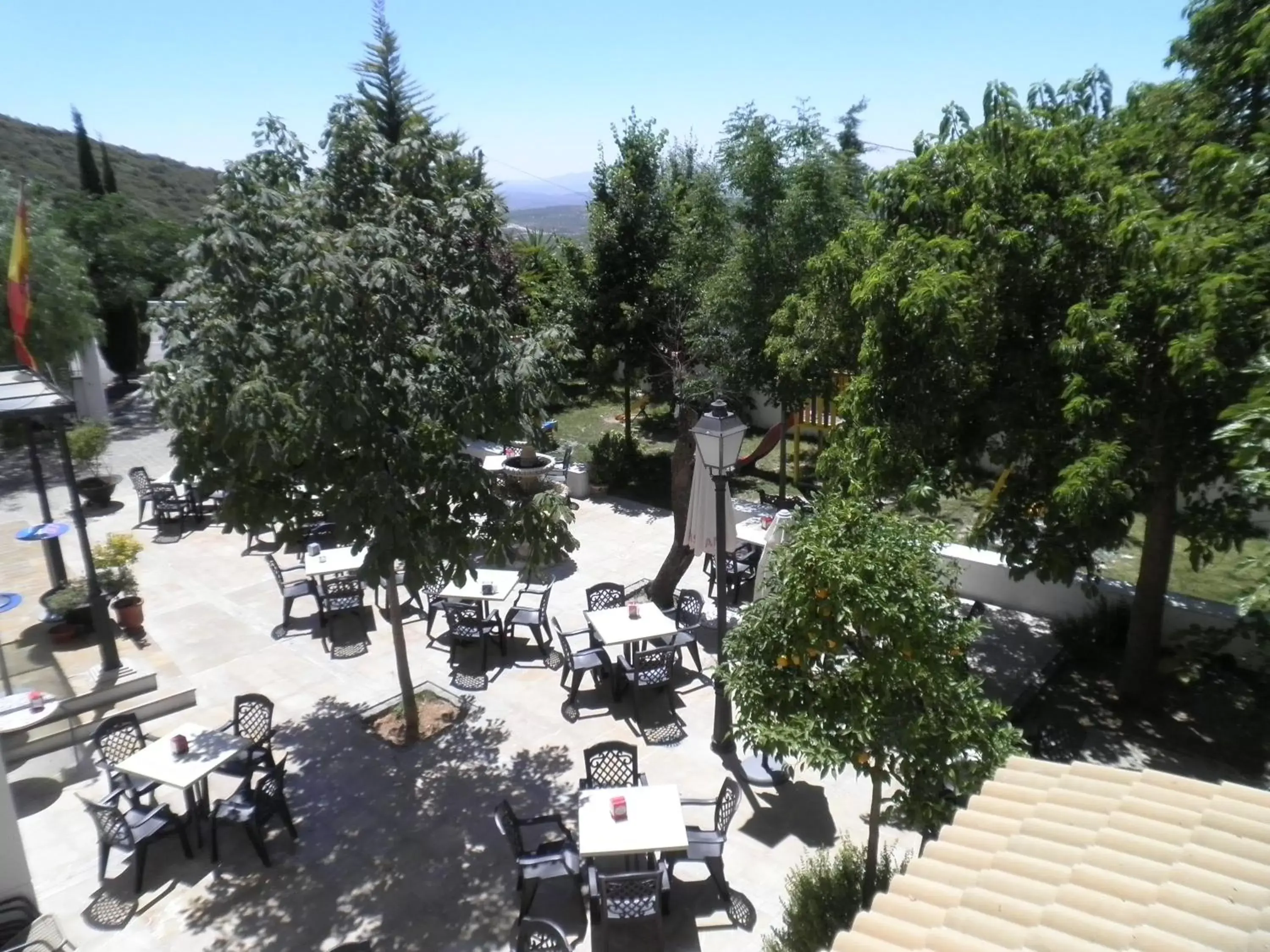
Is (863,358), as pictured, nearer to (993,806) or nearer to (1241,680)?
(993,806)

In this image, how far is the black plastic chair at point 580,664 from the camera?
9180 millimetres

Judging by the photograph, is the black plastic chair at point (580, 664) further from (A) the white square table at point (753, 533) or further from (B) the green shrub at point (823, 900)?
(B) the green shrub at point (823, 900)

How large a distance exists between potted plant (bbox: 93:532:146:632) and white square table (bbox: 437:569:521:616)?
147 inches

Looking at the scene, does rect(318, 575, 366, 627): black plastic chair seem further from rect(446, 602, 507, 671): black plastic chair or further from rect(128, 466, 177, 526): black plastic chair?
rect(128, 466, 177, 526): black plastic chair

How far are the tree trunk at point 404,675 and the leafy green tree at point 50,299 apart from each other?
1282 centimetres

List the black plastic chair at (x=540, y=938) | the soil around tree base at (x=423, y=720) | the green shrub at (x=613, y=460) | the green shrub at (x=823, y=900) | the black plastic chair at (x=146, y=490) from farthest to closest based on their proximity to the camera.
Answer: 1. the green shrub at (x=613, y=460)
2. the black plastic chair at (x=146, y=490)
3. the soil around tree base at (x=423, y=720)
4. the green shrub at (x=823, y=900)
5. the black plastic chair at (x=540, y=938)

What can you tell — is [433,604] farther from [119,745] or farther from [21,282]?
[21,282]

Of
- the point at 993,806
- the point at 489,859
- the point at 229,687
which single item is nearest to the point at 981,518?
the point at 993,806

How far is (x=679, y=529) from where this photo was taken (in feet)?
36.2

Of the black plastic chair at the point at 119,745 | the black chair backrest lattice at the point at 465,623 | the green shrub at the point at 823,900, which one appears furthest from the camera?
the black chair backrest lattice at the point at 465,623

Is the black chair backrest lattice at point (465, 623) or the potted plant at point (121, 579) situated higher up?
the potted plant at point (121, 579)

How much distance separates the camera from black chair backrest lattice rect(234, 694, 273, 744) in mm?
7906

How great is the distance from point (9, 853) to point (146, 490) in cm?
979

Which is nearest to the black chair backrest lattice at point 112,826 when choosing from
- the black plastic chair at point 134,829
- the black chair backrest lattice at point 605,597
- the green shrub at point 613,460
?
the black plastic chair at point 134,829
